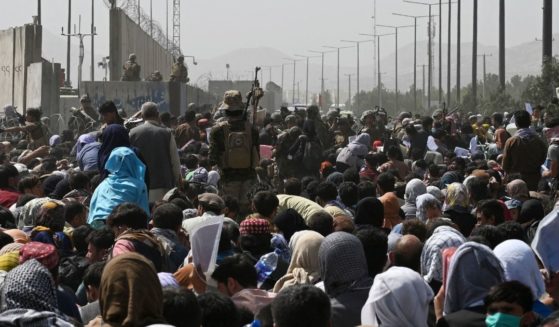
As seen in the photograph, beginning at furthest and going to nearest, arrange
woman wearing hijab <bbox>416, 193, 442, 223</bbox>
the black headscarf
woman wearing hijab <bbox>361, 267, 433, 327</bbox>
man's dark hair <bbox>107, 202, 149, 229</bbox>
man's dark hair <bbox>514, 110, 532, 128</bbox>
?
man's dark hair <bbox>514, 110, 532, 128</bbox> → the black headscarf → woman wearing hijab <bbox>416, 193, 442, 223</bbox> → man's dark hair <bbox>107, 202, 149, 229</bbox> → woman wearing hijab <bbox>361, 267, 433, 327</bbox>

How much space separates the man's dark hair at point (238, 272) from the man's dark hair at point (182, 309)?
144cm

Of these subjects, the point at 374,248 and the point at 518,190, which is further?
the point at 518,190

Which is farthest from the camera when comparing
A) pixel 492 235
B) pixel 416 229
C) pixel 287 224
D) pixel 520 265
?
pixel 287 224

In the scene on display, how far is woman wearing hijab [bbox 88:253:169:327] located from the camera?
645cm

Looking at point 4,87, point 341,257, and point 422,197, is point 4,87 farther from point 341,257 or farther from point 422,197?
point 341,257

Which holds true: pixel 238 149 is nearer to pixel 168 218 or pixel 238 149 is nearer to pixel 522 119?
pixel 522 119

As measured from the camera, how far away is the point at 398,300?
7109 mm

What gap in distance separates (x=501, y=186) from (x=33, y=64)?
62.7 feet

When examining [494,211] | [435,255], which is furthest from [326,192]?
[435,255]

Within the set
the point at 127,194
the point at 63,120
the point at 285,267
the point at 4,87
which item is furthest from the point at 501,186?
the point at 4,87

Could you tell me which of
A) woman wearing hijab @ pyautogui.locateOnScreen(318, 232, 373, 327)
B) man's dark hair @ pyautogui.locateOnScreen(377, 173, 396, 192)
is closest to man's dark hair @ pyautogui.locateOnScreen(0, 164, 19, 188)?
man's dark hair @ pyautogui.locateOnScreen(377, 173, 396, 192)

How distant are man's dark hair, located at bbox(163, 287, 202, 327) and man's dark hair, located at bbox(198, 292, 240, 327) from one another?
105mm

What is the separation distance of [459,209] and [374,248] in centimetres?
357

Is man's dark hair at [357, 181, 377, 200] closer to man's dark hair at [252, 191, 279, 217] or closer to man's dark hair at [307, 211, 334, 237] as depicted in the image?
man's dark hair at [252, 191, 279, 217]
